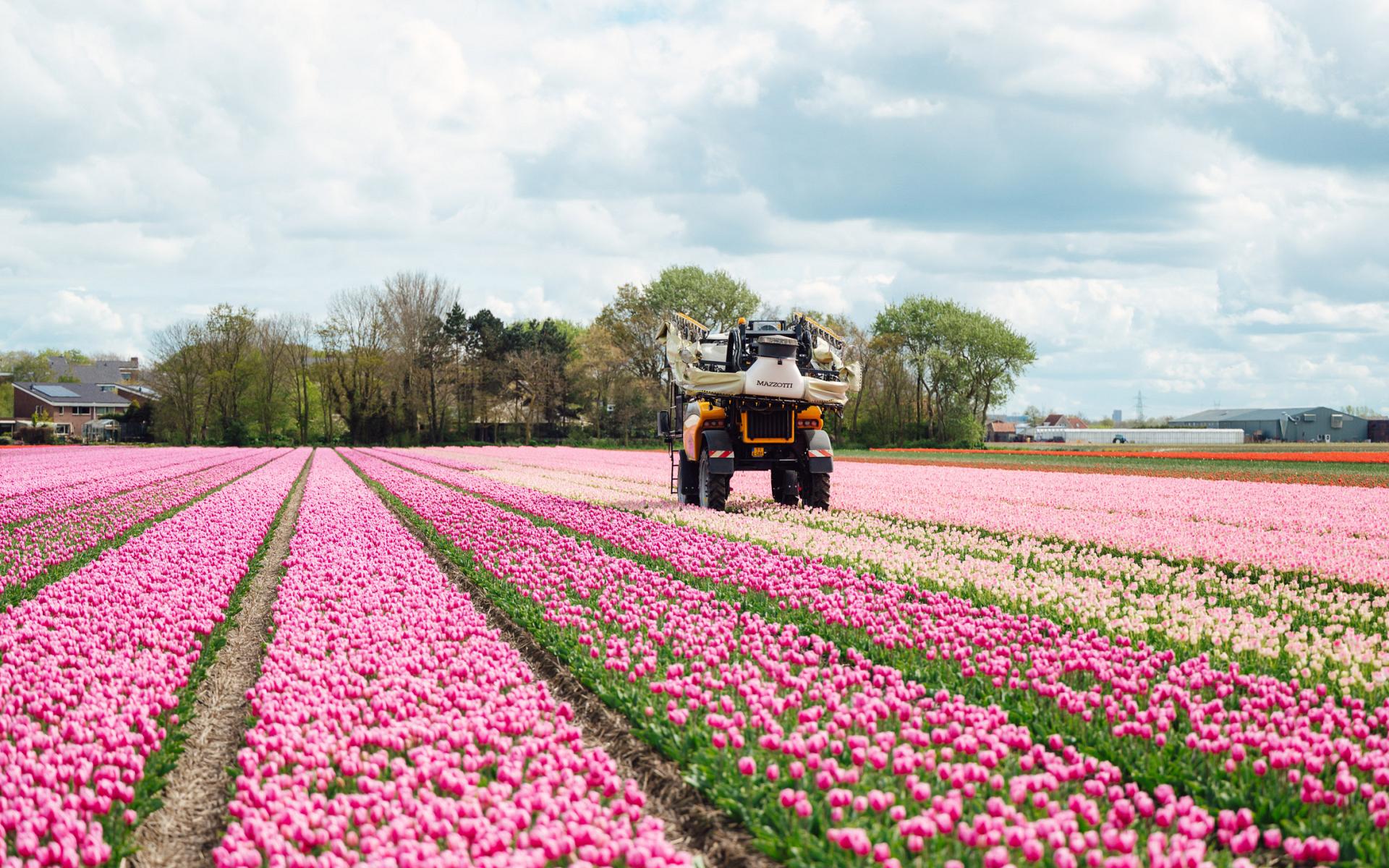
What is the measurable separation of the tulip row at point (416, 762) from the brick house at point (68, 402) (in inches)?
4983

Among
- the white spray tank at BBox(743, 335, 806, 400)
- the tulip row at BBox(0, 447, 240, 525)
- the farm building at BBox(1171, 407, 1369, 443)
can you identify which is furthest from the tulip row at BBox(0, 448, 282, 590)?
the farm building at BBox(1171, 407, 1369, 443)

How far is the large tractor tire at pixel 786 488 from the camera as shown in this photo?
20219 millimetres

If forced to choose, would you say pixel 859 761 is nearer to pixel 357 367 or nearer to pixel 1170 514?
pixel 1170 514

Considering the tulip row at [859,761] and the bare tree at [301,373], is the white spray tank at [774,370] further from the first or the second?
the bare tree at [301,373]

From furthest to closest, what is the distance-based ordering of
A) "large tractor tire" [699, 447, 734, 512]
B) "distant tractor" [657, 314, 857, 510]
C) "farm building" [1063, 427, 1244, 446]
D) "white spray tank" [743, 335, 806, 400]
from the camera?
"farm building" [1063, 427, 1244, 446]
"large tractor tire" [699, 447, 734, 512]
"distant tractor" [657, 314, 857, 510]
"white spray tank" [743, 335, 806, 400]

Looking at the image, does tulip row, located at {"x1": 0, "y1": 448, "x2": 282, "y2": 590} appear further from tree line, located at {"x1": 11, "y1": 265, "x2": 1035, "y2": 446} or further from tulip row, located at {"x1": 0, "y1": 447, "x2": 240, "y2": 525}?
tree line, located at {"x1": 11, "y1": 265, "x2": 1035, "y2": 446}

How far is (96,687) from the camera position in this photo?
6.27 metres

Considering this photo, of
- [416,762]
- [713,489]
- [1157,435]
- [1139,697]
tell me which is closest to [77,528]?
[713,489]

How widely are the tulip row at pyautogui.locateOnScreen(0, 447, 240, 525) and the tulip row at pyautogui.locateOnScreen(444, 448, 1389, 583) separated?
16.2 m

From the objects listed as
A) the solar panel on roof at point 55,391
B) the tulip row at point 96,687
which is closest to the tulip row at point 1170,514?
the tulip row at point 96,687

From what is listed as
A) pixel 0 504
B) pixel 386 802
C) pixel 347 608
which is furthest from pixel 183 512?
pixel 386 802

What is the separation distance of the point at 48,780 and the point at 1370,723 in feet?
23.8

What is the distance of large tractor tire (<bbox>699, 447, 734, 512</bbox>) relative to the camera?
18.5 m

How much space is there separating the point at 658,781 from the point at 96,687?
406 centimetres
